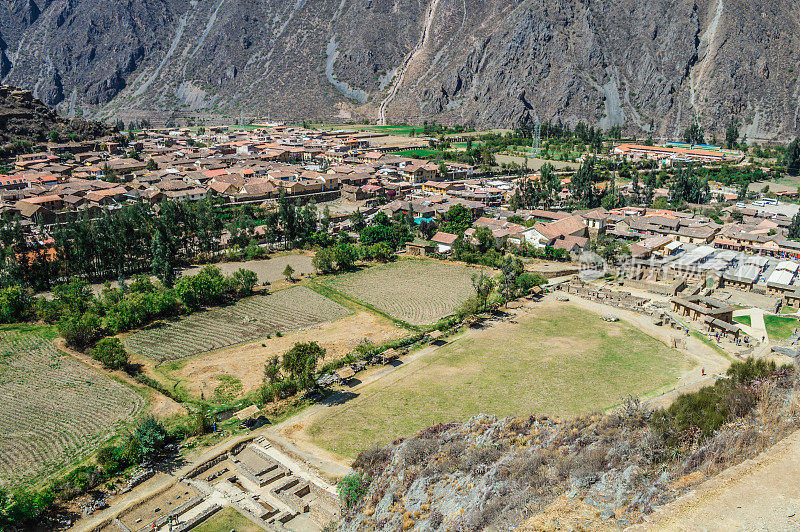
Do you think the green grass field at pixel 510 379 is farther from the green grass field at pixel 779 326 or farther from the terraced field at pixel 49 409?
the terraced field at pixel 49 409

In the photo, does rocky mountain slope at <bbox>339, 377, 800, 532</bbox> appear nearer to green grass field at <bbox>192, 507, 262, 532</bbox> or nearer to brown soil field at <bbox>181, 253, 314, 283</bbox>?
green grass field at <bbox>192, 507, 262, 532</bbox>

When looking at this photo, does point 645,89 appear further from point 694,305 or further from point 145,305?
point 145,305

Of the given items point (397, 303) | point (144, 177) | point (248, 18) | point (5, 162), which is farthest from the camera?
point (248, 18)

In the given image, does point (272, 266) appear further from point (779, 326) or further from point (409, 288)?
point (779, 326)

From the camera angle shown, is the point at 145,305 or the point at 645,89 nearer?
the point at 145,305

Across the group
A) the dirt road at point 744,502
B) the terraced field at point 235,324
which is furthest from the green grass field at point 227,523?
the terraced field at point 235,324

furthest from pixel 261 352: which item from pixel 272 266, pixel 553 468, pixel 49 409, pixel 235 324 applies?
pixel 553 468

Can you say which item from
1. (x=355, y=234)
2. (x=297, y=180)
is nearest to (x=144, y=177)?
(x=297, y=180)

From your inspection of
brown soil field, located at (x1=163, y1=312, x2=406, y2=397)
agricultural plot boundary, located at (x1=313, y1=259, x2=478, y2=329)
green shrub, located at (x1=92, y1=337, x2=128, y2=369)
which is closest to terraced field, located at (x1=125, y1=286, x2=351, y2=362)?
brown soil field, located at (x1=163, y1=312, x2=406, y2=397)
